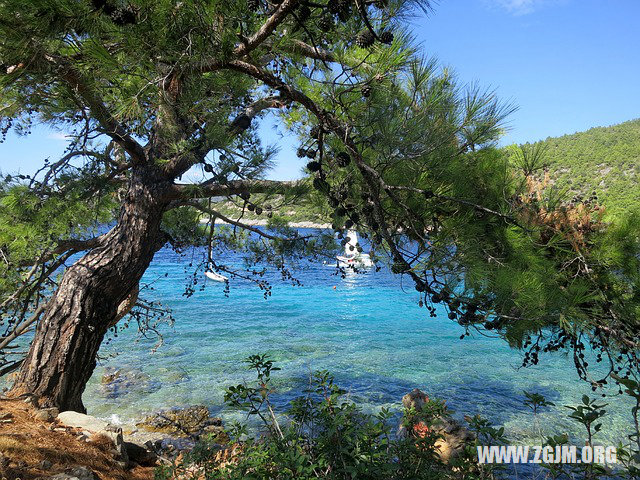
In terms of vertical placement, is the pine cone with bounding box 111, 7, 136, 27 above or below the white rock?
above

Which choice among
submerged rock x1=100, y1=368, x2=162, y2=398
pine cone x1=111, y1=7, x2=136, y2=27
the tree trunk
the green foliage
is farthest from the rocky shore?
submerged rock x1=100, y1=368, x2=162, y2=398

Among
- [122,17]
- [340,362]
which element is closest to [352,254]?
[122,17]

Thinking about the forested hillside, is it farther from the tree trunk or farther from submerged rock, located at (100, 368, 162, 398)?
the tree trunk

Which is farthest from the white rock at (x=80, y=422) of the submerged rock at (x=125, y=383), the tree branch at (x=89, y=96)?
the submerged rock at (x=125, y=383)

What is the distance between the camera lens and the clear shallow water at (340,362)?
25.0 feet

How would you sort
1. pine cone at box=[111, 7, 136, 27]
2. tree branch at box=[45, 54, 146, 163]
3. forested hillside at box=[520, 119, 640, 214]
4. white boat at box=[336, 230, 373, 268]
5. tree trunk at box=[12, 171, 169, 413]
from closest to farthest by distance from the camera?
1. pine cone at box=[111, 7, 136, 27]
2. tree branch at box=[45, 54, 146, 163]
3. tree trunk at box=[12, 171, 169, 413]
4. white boat at box=[336, 230, 373, 268]
5. forested hillside at box=[520, 119, 640, 214]

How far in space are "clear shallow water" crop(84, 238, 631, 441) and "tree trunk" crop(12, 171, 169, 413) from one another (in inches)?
77.8

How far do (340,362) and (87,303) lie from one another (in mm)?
7462

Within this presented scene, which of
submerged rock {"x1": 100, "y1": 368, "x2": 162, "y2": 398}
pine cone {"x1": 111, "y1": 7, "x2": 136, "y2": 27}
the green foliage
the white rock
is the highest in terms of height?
pine cone {"x1": 111, "y1": 7, "x2": 136, "y2": 27}

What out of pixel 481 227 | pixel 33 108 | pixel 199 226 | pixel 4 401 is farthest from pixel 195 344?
pixel 481 227

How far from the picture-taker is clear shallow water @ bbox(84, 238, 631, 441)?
762 centimetres

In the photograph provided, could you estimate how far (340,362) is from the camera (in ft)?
34.1

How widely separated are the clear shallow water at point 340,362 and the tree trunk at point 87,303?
198 cm

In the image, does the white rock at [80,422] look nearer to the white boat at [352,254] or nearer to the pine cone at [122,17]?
the white boat at [352,254]
